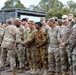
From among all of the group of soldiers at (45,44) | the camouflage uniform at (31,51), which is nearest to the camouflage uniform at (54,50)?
the group of soldiers at (45,44)

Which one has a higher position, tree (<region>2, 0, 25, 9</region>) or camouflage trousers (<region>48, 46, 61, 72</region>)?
tree (<region>2, 0, 25, 9</region>)

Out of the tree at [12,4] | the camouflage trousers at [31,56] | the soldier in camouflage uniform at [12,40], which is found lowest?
the camouflage trousers at [31,56]

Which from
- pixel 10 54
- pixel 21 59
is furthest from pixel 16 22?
pixel 21 59

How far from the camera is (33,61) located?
396 inches

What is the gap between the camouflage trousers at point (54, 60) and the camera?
30.6ft

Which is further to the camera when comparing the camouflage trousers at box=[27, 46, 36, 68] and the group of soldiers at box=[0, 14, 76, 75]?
the camouflage trousers at box=[27, 46, 36, 68]

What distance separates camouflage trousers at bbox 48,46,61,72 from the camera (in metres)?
9.33

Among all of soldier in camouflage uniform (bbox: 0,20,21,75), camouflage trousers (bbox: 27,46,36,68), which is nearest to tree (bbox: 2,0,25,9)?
camouflage trousers (bbox: 27,46,36,68)

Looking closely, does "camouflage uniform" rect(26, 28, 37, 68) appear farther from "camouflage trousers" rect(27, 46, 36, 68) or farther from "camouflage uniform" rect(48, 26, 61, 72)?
"camouflage uniform" rect(48, 26, 61, 72)

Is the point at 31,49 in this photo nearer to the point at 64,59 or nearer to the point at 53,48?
the point at 53,48

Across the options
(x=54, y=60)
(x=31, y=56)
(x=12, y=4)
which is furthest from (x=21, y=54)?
(x=12, y=4)

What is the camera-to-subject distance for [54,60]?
9.55 meters

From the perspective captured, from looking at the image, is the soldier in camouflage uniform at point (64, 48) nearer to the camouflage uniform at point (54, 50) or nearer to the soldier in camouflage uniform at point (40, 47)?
the camouflage uniform at point (54, 50)

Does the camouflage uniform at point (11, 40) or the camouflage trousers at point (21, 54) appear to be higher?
the camouflage uniform at point (11, 40)
